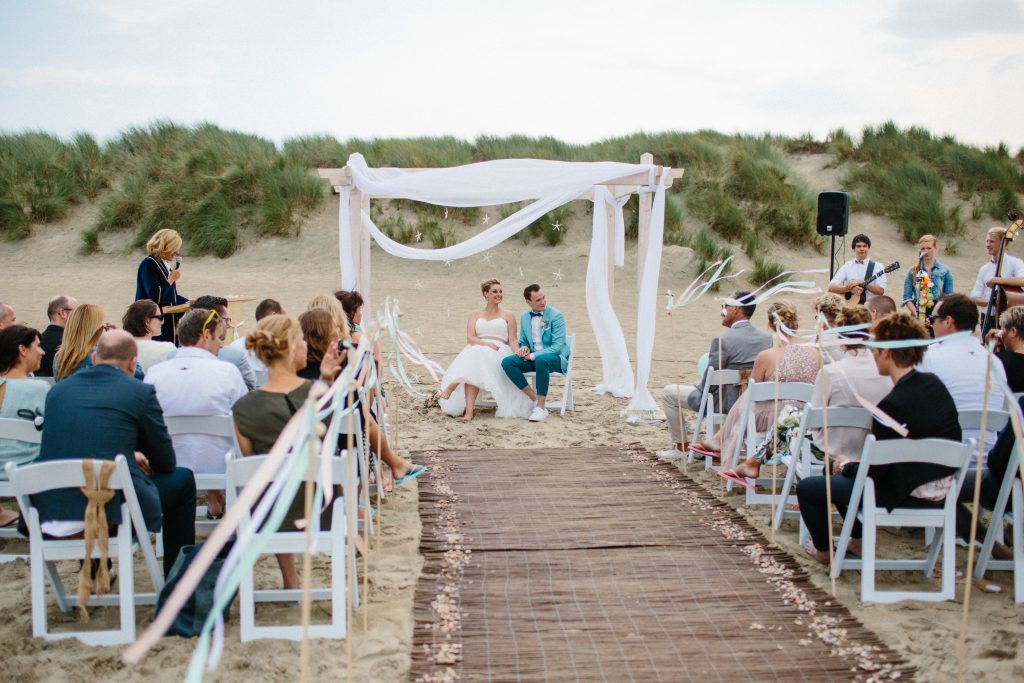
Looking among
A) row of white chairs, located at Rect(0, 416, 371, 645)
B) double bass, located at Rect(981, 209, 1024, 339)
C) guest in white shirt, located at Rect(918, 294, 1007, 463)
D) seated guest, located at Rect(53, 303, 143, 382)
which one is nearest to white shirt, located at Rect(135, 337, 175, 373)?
seated guest, located at Rect(53, 303, 143, 382)

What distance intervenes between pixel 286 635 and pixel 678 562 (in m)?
1.88

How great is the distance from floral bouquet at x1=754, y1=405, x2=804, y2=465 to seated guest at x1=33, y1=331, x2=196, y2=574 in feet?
10.1

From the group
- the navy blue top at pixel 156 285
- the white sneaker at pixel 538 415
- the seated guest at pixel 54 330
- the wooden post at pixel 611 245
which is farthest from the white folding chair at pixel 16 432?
the wooden post at pixel 611 245

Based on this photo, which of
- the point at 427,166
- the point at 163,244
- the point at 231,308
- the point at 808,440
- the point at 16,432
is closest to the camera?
the point at 16,432

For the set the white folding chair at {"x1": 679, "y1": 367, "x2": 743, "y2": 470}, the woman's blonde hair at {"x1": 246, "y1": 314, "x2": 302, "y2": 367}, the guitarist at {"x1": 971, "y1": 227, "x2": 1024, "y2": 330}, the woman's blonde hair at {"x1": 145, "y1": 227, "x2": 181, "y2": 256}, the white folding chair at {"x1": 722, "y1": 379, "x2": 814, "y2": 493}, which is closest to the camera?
the woman's blonde hair at {"x1": 246, "y1": 314, "x2": 302, "y2": 367}

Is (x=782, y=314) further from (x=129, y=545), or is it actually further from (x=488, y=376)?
(x=129, y=545)

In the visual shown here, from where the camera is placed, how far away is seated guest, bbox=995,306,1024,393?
14.9 feet

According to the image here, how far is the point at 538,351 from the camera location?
8.06 m

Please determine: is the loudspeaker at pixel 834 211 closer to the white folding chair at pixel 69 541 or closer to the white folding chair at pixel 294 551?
the white folding chair at pixel 294 551

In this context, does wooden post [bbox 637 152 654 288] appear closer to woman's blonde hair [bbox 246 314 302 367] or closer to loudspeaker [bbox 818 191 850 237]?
loudspeaker [bbox 818 191 850 237]

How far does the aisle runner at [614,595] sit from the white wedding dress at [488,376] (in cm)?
211

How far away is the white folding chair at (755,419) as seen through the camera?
16.2 feet

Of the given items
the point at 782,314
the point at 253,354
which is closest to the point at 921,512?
the point at 782,314

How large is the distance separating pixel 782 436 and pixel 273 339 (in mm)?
2825
